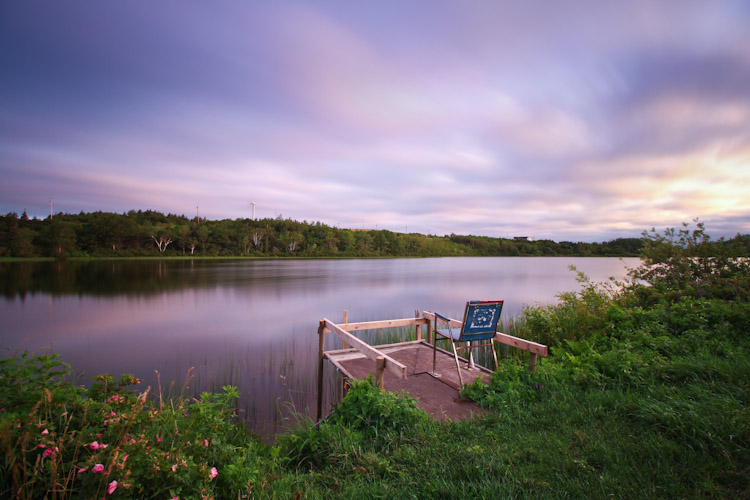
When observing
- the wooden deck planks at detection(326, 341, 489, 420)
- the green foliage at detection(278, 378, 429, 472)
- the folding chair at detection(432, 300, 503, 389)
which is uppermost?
the folding chair at detection(432, 300, 503, 389)

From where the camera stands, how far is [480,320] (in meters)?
5.00

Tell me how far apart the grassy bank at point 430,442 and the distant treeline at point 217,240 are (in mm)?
44289

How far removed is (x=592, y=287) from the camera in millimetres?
9125

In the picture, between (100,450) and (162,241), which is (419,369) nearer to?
(100,450)

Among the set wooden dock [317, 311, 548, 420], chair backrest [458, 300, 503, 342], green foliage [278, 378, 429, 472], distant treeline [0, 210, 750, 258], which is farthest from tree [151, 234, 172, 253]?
chair backrest [458, 300, 503, 342]

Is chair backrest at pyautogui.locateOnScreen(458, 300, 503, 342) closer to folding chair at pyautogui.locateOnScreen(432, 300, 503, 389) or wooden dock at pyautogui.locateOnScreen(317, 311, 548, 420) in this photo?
folding chair at pyautogui.locateOnScreen(432, 300, 503, 389)

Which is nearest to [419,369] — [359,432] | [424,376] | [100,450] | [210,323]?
[424,376]

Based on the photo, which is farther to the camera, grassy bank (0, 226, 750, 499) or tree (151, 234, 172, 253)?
tree (151, 234, 172, 253)

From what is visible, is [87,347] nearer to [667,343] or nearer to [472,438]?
[472,438]

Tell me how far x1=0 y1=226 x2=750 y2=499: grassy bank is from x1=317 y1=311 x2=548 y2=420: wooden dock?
0.38 meters

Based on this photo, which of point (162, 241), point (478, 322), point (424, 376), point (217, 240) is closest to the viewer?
point (478, 322)

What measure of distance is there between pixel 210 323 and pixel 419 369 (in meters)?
9.88

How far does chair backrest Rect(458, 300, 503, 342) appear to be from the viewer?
485cm

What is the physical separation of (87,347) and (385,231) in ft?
277
